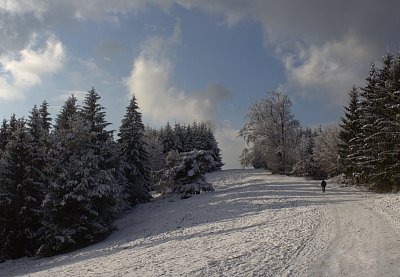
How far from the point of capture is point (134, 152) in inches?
1644

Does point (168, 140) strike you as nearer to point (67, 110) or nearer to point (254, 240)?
point (67, 110)

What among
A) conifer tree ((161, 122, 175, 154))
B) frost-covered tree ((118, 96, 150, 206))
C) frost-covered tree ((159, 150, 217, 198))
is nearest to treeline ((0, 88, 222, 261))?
frost-covered tree ((118, 96, 150, 206))

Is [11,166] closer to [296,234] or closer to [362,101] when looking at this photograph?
[296,234]

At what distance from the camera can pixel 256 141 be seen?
194 feet

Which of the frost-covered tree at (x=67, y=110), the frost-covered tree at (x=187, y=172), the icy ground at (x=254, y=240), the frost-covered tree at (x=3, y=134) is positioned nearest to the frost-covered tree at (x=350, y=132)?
the icy ground at (x=254, y=240)

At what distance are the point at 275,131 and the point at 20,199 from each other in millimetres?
38635

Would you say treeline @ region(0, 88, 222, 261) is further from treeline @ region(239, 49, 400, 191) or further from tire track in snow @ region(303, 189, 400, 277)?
treeline @ region(239, 49, 400, 191)

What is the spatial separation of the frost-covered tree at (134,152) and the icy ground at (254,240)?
6.50 metres

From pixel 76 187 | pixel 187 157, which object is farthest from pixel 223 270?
pixel 187 157

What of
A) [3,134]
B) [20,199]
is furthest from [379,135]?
[3,134]

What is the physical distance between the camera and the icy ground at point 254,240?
43.0 ft

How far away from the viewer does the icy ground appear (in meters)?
13.1

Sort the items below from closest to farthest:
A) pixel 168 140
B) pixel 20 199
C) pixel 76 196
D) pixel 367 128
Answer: pixel 76 196 → pixel 20 199 → pixel 367 128 → pixel 168 140

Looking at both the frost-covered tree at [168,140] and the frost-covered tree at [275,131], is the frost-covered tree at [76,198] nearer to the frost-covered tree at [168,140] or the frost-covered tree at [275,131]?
the frost-covered tree at [275,131]
